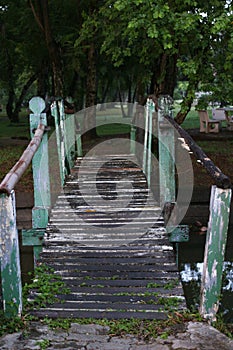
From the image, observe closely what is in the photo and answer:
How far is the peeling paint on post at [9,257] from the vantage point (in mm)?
3193

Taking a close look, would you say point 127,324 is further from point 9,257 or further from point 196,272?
point 196,272

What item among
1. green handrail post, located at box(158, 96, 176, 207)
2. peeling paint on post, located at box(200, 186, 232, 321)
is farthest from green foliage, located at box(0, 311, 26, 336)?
green handrail post, located at box(158, 96, 176, 207)

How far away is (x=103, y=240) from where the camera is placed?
477 cm

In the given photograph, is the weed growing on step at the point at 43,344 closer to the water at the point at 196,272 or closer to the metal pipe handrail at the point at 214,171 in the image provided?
the metal pipe handrail at the point at 214,171

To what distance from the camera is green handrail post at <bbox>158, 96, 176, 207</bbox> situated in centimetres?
524

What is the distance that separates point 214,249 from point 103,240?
1.65 meters

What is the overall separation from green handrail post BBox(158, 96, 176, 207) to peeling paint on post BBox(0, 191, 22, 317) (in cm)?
231

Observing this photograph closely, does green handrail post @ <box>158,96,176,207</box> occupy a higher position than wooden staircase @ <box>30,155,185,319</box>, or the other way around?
green handrail post @ <box>158,96,176,207</box>

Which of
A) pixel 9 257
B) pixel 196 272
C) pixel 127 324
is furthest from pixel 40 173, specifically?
pixel 196 272

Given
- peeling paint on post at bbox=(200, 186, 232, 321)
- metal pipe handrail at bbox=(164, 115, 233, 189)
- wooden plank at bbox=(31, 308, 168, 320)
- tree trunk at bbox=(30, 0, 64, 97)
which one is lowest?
wooden plank at bbox=(31, 308, 168, 320)

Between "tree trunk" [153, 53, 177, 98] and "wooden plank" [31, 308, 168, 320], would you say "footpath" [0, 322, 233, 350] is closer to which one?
"wooden plank" [31, 308, 168, 320]

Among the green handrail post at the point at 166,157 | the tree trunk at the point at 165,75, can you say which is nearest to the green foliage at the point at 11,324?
the green handrail post at the point at 166,157

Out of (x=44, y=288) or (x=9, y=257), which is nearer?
(x=9, y=257)

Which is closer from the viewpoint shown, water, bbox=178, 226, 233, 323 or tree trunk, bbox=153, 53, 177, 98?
water, bbox=178, 226, 233, 323
